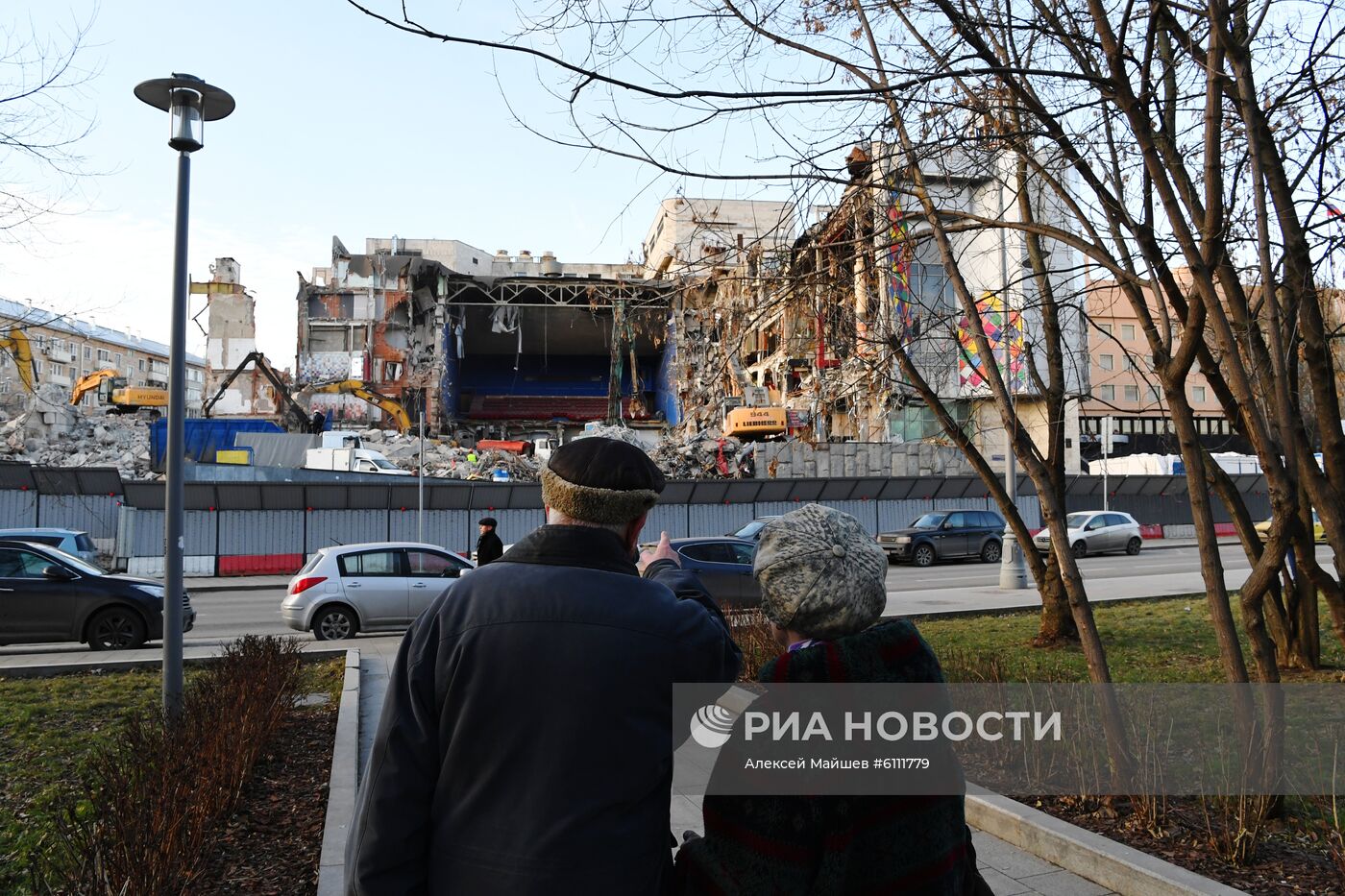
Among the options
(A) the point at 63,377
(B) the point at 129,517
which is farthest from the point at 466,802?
(A) the point at 63,377

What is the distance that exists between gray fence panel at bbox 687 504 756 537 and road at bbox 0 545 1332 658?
27.5ft

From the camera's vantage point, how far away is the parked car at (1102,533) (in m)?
29.8

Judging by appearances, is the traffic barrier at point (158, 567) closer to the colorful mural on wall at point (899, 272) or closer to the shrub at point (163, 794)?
the shrub at point (163, 794)

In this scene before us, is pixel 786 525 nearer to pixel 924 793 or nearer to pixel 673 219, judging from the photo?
pixel 924 793

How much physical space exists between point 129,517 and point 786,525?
31.5 meters

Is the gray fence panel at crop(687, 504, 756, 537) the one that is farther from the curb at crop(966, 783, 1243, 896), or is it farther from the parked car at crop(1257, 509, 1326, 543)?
the curb at crop(966, 783, 1243, 896)

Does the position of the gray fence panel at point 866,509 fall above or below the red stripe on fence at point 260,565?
above

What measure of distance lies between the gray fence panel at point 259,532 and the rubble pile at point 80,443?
1284 centimetres

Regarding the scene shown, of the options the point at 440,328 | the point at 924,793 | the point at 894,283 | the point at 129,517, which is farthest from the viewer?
the point at 440,328

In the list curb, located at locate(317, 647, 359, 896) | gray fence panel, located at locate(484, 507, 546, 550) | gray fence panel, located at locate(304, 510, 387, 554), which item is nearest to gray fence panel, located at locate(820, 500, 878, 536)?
gray fence panel, located at locate(484, 507, 546, 550)

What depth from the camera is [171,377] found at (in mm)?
7379

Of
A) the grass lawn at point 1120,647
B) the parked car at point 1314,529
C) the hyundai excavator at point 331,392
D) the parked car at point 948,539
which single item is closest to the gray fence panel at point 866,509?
the parked car at point 948,539

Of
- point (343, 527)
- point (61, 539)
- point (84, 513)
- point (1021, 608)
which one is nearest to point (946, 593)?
point (1021, 608)

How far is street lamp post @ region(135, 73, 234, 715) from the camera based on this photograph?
7.15 m
